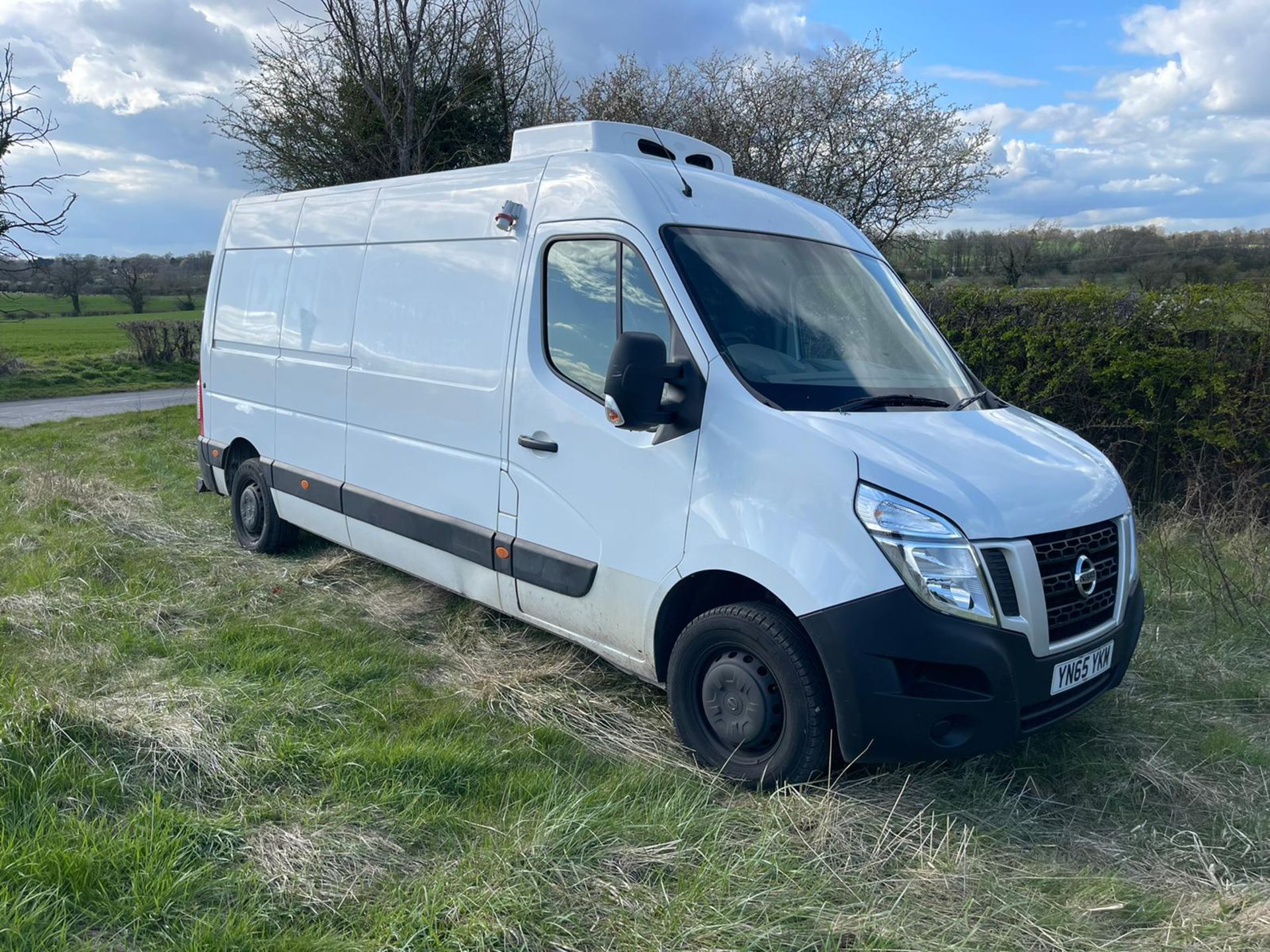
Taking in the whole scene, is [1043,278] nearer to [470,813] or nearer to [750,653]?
[750,653]

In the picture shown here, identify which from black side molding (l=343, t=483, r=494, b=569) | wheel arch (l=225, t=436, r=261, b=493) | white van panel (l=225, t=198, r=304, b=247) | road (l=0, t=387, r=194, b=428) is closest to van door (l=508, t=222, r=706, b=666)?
black side molding (l=343, t=483, r=494, b=569)

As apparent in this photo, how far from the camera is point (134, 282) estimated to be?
36.7 m

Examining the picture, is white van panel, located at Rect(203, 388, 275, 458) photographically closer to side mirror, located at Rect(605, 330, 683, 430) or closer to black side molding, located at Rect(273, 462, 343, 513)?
black side molding, located at Rect(273, 462, 343, 513)

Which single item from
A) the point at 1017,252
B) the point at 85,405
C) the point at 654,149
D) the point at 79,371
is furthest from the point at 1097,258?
the point at 79,371

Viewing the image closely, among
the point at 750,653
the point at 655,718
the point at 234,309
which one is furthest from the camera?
the point at 234,309

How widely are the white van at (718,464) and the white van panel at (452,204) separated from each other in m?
0.02

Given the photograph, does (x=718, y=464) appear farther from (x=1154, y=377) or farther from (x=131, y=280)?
(x=131, y=280)

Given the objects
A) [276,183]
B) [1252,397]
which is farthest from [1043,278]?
[276,183]

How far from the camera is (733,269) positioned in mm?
4109

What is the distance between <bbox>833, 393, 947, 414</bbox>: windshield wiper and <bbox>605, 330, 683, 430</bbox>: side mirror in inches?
26.7

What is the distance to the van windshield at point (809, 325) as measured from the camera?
385 centimetres

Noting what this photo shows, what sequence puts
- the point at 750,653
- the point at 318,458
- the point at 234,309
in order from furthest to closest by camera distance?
the point at 234,309 < the point at 318,458 < the point at 750,653

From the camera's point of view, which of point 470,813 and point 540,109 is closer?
point 470,813

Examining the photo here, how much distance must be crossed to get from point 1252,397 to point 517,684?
621cm
